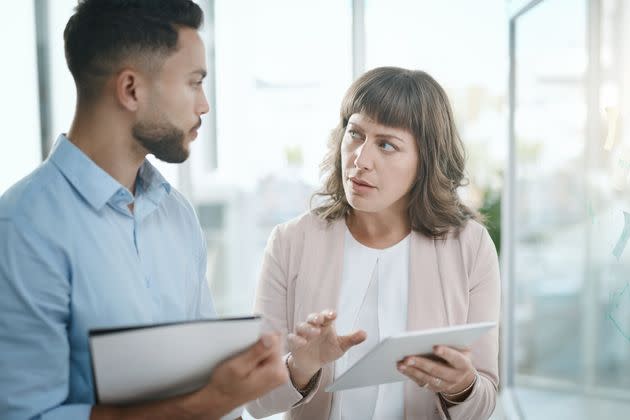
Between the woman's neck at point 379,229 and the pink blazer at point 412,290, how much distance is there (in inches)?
2.0

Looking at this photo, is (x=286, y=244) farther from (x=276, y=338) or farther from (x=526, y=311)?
(x=526, y=311)

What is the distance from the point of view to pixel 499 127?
13.6 ft

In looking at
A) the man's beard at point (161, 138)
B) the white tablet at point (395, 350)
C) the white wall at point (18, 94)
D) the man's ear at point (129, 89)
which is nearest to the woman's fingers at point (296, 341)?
the white tablet at point (395, 350)

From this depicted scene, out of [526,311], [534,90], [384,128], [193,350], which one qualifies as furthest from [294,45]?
[193,350]

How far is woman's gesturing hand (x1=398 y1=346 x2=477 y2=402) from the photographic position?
1.28 metres

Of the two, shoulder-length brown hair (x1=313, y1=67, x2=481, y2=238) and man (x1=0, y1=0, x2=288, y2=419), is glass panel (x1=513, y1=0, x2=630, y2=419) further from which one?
man (x1=0, y1=0, x2=288, y2=419)

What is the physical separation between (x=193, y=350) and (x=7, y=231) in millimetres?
346

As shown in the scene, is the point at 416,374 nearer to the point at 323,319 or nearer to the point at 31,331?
the point at 323,319

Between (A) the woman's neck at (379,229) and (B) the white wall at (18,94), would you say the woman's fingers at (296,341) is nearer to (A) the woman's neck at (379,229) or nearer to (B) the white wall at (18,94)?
(A) the woman's neck at (379,229)

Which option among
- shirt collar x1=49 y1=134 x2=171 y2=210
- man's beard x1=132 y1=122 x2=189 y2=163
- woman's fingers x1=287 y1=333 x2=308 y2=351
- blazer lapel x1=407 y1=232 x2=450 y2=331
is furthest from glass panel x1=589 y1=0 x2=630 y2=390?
shirt collar x1=49 y1=134 x2=171 y2=210

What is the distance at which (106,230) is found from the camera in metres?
1.13

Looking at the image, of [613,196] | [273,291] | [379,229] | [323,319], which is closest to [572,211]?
[613,196]

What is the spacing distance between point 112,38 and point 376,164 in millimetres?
692

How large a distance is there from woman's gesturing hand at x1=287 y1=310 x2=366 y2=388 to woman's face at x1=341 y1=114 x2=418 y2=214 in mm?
350
